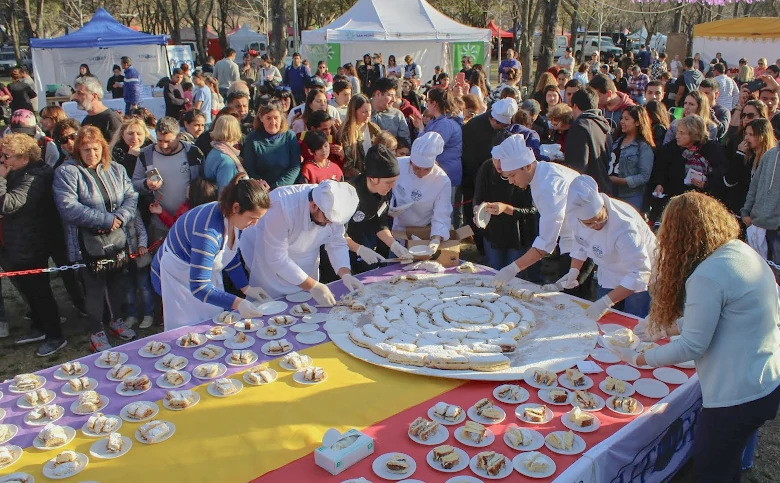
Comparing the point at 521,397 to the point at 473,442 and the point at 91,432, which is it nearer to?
the point at 473,442

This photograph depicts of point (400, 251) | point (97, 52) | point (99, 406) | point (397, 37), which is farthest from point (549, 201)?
point (97, 52)

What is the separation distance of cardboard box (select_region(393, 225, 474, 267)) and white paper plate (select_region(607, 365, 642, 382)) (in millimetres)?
1648

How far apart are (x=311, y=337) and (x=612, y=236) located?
182 cm

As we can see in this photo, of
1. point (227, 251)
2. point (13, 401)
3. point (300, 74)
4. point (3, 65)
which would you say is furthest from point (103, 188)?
point (3, 65)

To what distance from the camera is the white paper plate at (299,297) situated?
398cm

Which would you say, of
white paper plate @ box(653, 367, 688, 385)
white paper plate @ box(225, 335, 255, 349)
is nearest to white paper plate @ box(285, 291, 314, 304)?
white paper plate @ box(225, 335, 255, 349)

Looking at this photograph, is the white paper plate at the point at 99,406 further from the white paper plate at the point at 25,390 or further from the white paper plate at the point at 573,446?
the white paper plate at the point at 573,446

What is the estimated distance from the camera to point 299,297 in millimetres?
4016

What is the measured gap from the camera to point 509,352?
10.6 ft

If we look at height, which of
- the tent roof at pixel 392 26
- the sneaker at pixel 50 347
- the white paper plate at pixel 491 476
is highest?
the tent roof at pixel 392 26

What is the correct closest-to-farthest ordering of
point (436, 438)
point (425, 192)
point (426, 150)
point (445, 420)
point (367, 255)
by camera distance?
point (436, 438) → point (445, 420) → point (367, 255) → point (426, 150) → point (425, 192)

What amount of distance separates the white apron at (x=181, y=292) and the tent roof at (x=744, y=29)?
64.3 feet

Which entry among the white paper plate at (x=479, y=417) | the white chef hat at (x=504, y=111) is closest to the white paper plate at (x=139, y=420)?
the white paper plate at (x=479, y=417)

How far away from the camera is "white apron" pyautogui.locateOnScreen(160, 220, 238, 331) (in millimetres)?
3713
